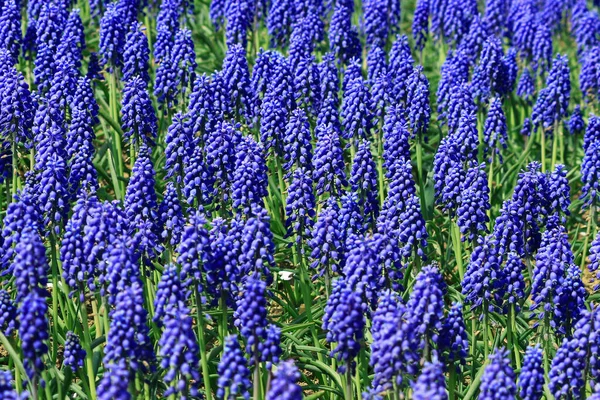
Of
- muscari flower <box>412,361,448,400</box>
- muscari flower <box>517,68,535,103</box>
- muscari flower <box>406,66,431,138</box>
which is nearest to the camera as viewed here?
muscari flower <box>412,361,448,400</box>

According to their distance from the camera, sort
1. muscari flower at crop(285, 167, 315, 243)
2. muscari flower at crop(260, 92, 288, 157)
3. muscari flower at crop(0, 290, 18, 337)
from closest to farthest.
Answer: muscari flower at crop(0, 290, 18, 337)
muscari flower at crop(285, 167, 315, 243)
muscari flower at crop(260, 92, 288, 157)

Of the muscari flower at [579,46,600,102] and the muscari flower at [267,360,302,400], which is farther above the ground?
the muscari flower at [579,46,600,102]

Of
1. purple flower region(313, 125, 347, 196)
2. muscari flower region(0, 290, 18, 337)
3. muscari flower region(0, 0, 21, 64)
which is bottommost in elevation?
muscari flower region(0, 290, 18, 337)

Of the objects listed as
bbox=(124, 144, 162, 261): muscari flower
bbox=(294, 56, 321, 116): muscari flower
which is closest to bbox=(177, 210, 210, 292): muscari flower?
bbox=(124, 144, 162, 261): muscari flower

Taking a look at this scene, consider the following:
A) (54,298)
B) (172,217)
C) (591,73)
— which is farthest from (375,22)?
(54,298)

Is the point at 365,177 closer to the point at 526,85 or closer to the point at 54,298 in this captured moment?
the point at 54,298

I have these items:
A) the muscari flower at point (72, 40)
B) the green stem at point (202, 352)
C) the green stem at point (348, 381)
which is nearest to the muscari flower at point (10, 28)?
the muscari flower at point (72, 40)

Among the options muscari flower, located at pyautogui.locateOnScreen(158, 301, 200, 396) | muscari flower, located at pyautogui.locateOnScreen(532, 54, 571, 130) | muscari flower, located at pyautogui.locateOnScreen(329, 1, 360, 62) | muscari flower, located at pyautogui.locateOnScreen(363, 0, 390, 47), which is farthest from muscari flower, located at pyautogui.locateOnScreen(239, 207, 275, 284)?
muscari flower, located at pyautogui.locateOnScreen(363, 0, 390, 47)

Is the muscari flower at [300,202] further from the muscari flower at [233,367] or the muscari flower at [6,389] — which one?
the muscari flower at [6,389]

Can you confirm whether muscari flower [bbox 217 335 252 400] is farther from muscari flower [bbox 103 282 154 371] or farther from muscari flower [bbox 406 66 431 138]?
muscari flower [bbox 406 66 431 138]

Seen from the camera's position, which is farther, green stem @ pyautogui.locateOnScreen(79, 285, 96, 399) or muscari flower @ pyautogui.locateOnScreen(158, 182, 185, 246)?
muscari flower @ pyautogui.locateOnScreen(158, 182, 185, 246)
